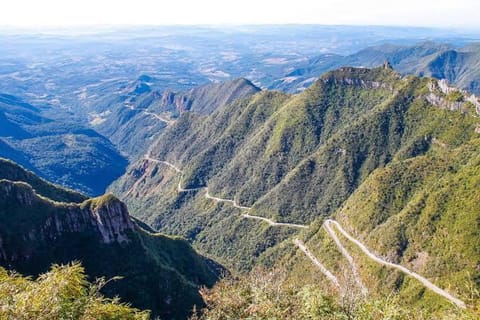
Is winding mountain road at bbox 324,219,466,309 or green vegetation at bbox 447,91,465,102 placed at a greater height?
green vegetation at bbox 447,91,465,102

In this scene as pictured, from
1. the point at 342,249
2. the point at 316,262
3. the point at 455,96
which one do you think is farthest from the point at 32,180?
the point at 455,96

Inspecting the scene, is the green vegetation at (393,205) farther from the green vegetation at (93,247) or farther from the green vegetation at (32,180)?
the green vegetation at (32,180)

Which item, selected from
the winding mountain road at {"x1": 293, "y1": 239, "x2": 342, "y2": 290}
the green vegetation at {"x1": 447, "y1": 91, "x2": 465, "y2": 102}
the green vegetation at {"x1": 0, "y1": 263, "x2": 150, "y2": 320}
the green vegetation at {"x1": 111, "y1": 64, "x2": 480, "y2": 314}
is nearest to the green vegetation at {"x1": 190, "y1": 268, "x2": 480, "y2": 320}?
the green vegetation at {"x1": 111, "y1": 64, "x2": 480, "y2": 314}

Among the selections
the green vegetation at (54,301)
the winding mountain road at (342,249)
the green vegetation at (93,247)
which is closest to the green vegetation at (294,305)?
the green vegetation at (54,301)

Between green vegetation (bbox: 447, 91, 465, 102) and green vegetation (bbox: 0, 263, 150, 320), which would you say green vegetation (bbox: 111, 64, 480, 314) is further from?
green vegetation (bbox: 0, 263, 150, 320)

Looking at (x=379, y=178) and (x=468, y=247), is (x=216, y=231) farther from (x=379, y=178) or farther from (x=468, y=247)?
(x=468, y=247)

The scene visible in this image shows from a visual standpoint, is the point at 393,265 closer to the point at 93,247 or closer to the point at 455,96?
the point at 93,247
